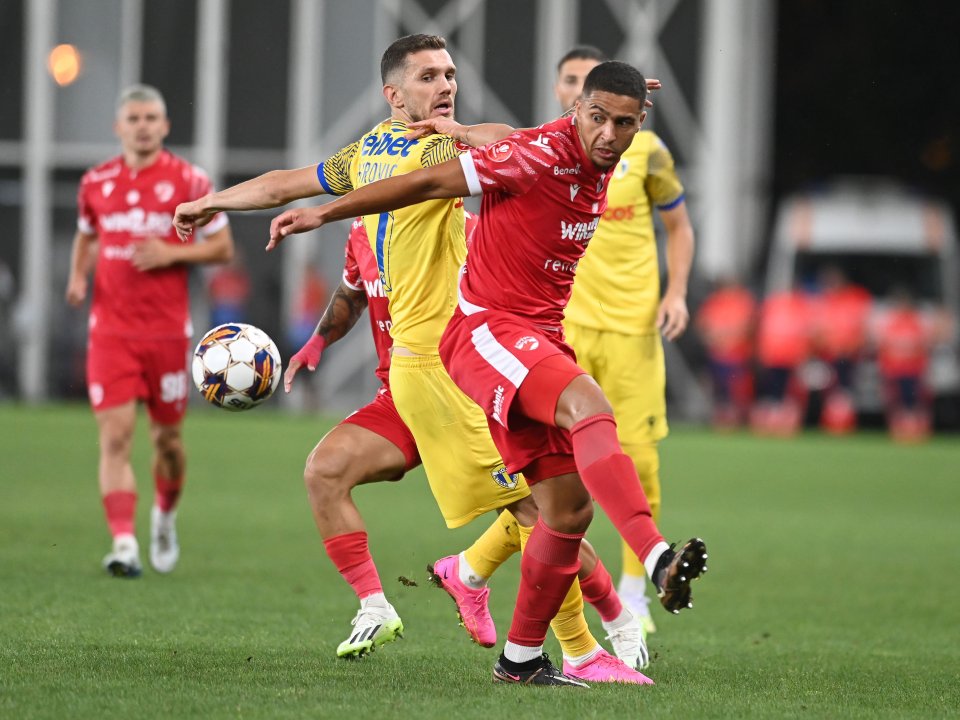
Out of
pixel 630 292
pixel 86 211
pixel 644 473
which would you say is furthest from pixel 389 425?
pixel 86 211

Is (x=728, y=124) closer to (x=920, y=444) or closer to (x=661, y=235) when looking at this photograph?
(x=661, y=235)

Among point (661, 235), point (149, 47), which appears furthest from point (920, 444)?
point (149, 47)

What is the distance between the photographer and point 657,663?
6.71 m

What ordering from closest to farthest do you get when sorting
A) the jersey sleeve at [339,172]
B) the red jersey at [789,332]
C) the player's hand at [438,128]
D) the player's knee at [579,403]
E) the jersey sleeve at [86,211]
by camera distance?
the player's knee at [579,403] < the player's hand at [438,128] < the jersey sleeve at [339,172] < the jersey sleeve at [86,211] < the red jersey at [789,332]

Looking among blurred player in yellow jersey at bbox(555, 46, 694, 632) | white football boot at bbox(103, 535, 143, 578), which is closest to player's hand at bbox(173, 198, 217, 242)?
blurred player in yellow jersey at bbox(555, 46, 694, 632)

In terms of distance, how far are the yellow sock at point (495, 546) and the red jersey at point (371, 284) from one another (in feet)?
2.61

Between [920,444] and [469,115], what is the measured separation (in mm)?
9457

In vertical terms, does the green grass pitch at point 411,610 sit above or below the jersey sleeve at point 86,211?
below

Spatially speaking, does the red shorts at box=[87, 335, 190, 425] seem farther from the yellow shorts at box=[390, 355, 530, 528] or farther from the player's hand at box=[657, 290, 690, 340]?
the yellow shorts at box=[390, 355, 530, 528]

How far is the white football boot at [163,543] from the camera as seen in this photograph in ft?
30.2

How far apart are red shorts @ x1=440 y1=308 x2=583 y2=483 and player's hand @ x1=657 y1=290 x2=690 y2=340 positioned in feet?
6.74

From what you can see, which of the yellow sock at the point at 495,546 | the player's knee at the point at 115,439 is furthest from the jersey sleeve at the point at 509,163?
the player's knee at the point at 115,439

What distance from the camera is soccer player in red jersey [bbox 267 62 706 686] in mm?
5531

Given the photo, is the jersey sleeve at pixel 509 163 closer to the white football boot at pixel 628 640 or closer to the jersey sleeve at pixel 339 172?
the jersey sleeve at pixel 339 172
